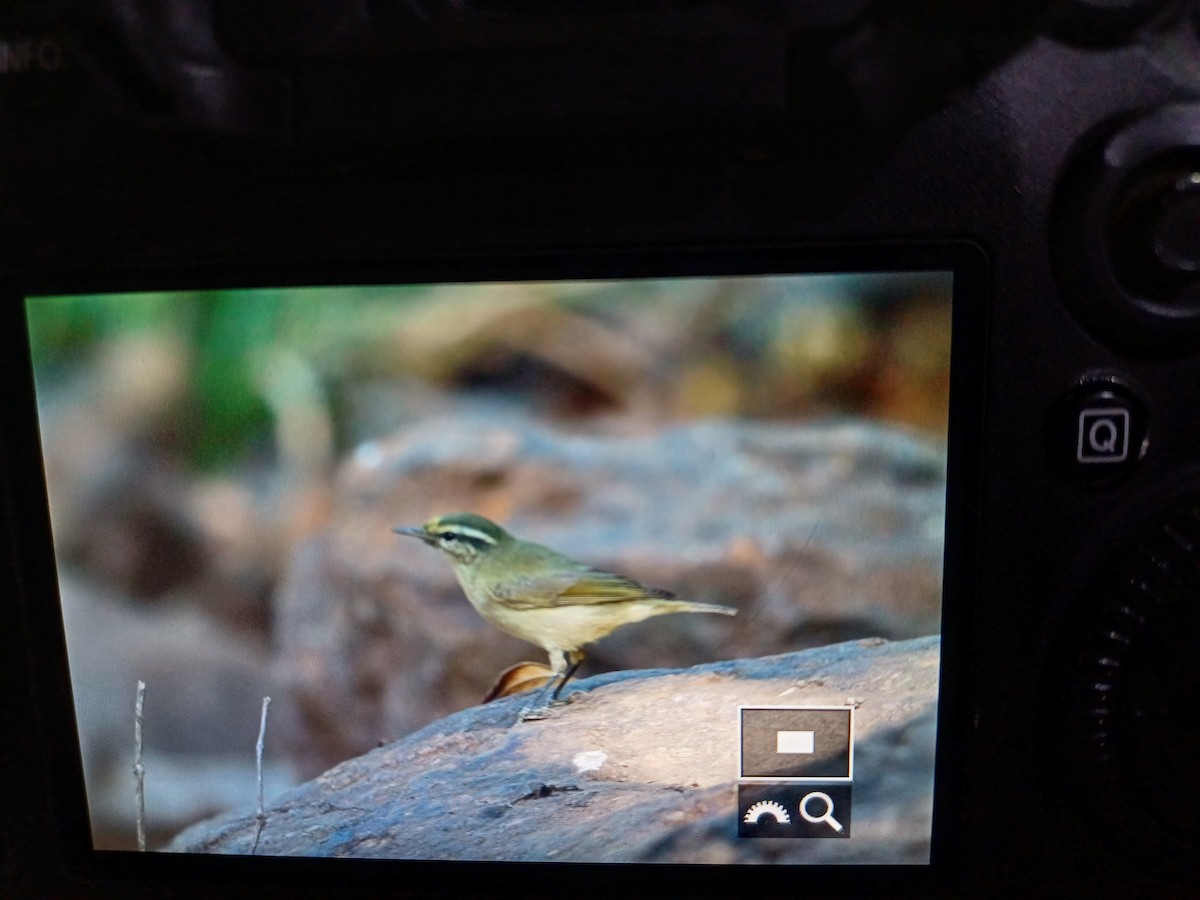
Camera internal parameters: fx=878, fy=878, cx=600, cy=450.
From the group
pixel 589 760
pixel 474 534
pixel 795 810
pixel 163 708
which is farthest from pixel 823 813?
pixel 163 708

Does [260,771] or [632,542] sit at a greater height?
[632,542]

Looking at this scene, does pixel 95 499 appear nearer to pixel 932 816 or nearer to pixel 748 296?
pixel 748 296

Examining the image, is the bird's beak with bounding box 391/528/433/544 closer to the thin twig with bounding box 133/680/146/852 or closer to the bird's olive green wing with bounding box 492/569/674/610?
the bird's olive green wing with bounding box 492/569/674/610

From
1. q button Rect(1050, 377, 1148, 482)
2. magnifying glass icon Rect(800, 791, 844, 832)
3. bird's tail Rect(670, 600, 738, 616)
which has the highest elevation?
q button Rect(1050, 377, 1148, 482)

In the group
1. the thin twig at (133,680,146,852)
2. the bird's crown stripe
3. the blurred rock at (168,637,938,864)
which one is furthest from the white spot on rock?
the thin twig at (133,680,146,852)

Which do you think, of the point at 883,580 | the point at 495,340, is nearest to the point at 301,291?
the point at 495,340

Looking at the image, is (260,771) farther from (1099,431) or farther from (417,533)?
(1099,431)

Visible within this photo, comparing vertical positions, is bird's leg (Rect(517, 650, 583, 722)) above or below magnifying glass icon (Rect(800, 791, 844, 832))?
above
